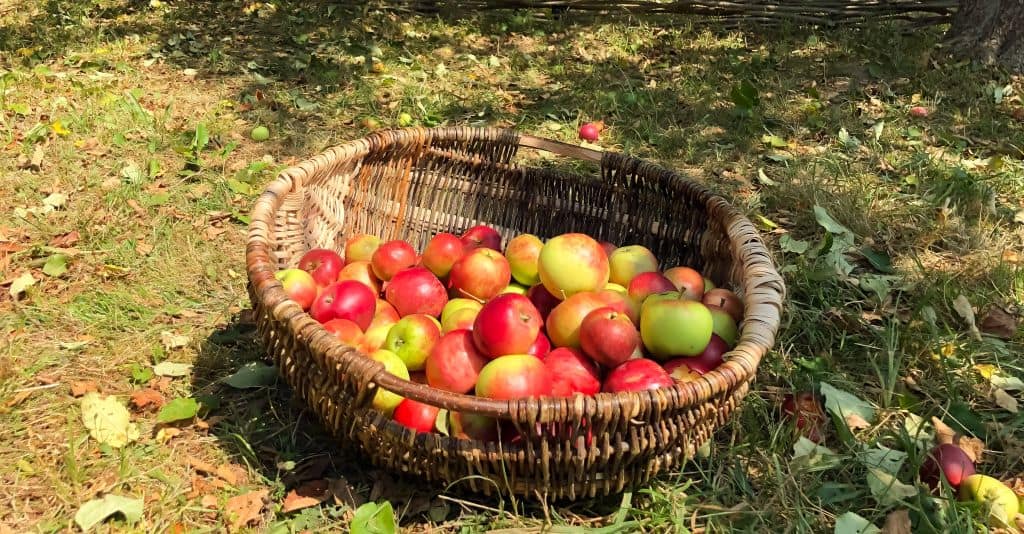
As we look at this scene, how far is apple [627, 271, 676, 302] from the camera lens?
6.59 ft

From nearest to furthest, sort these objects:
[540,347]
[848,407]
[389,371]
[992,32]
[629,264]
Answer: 1. [389,371]
2. [540,347]
3. [848,407]
4. [629,264]
5. [992,32]

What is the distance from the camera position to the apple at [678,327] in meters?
1.73

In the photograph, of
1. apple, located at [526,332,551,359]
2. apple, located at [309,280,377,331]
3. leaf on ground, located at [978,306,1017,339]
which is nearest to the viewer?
apple, located at [526,332,551,359]

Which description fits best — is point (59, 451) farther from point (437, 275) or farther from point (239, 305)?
point (437, 275)

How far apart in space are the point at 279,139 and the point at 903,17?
4473 millimetres

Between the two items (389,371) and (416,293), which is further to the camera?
(416,293)

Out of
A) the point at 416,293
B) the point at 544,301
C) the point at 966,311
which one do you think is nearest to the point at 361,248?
the point at 416,293

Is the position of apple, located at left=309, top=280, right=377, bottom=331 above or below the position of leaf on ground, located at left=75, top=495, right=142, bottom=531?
above

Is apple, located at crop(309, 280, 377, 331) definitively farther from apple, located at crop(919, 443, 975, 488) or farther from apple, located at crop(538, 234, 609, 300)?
apple, located at crop(919, 443, 975, 488)

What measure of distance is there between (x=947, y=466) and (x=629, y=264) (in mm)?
973

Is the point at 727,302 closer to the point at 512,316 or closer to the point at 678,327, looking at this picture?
the point at 678,327

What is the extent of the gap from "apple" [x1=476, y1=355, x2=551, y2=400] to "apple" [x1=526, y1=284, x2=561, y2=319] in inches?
17.6

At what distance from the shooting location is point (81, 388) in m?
2.08

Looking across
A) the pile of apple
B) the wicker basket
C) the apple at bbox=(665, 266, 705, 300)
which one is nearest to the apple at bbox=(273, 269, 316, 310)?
the pile of apple
